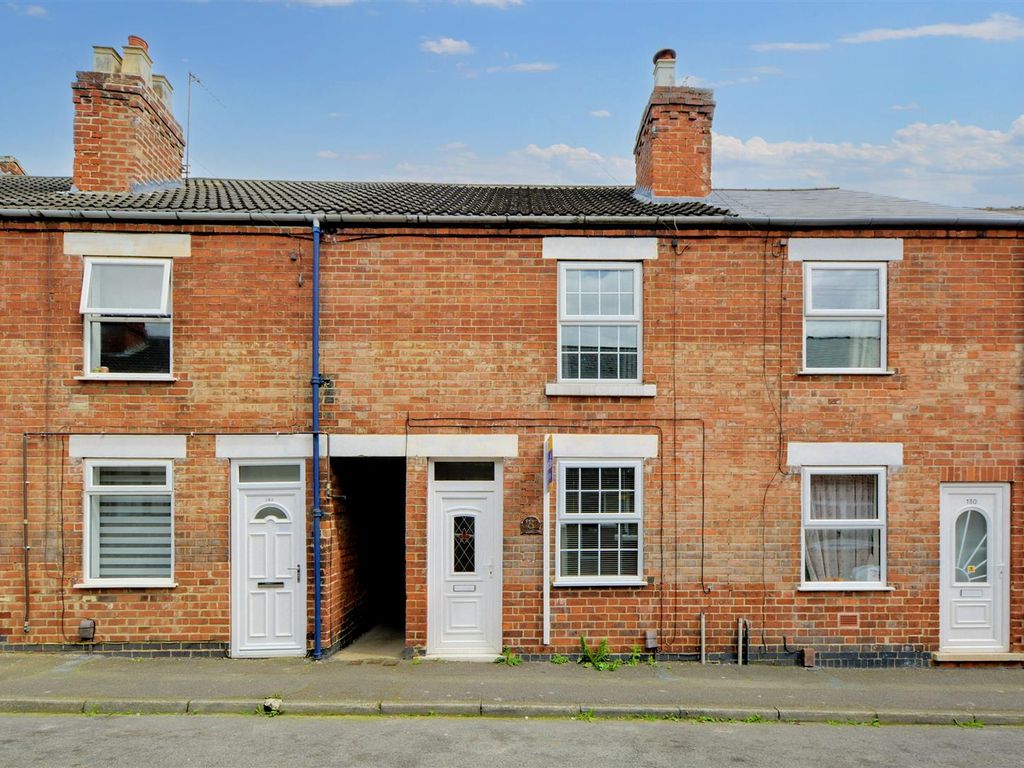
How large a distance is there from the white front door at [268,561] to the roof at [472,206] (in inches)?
132

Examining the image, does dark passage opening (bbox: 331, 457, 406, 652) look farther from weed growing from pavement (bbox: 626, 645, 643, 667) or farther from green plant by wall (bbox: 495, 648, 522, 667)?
weed growing from pavement (bbox: 626, 645, 643, 667)

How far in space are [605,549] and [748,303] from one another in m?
3.69

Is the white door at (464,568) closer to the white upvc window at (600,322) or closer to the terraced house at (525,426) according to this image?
the terraced house at (525,426)

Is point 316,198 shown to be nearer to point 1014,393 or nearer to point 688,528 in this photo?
point 688,528

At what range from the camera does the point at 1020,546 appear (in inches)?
390

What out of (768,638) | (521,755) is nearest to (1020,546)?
(768,638)

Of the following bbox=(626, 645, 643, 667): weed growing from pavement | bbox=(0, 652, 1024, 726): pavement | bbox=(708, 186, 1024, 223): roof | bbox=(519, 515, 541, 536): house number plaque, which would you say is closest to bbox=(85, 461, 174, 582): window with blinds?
bbox=(0, 652, 1024, 726): pavement

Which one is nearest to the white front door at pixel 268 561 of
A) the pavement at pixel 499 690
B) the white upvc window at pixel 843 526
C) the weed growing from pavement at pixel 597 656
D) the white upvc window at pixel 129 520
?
the pavement at pixel 499 690

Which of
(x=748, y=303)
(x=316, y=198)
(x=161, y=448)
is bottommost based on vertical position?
(x=161, y=448)

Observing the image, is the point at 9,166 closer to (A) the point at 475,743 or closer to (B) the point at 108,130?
(B) the point at 108,130

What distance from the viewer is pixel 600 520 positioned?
9.94m

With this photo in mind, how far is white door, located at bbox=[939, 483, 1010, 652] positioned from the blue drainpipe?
7.93m

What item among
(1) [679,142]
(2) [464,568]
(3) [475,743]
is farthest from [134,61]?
(3) [475,743]

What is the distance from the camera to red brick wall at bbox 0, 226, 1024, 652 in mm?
9773
